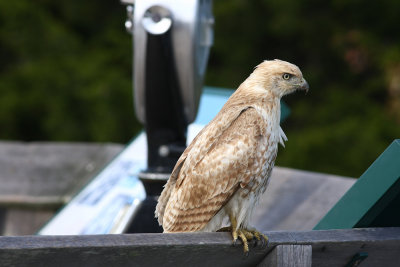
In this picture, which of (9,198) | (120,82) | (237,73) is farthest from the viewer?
(237,73)

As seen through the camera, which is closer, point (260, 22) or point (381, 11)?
point (381, 11)

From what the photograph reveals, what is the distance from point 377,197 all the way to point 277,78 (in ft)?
1.65

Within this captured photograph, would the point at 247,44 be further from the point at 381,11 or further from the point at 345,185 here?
the point at 345,185

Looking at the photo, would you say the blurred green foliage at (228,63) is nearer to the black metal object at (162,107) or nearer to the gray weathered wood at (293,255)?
the black metal object at (162,107)

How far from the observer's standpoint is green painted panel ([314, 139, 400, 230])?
2.00 metres

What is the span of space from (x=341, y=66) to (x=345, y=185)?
4103 millimetres

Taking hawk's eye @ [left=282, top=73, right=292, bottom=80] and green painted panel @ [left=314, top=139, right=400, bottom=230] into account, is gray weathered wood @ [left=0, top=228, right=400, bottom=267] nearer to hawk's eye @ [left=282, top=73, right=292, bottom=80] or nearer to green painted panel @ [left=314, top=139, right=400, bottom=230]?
green painted panel @ [left=314, top=139, right=400, bottom=230]

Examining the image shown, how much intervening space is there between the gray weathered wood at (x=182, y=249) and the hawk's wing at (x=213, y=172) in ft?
0.91

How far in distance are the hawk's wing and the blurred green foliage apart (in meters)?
4.11

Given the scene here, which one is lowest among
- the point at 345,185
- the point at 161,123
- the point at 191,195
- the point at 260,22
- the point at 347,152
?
the point at 347,152

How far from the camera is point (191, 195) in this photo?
7.09 ft

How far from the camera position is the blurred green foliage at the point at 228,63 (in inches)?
263

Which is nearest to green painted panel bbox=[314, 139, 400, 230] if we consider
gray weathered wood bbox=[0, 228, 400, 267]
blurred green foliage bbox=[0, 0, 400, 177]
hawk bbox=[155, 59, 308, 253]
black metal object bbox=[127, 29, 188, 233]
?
gray weathered wood bbox=[0, 228, 400, 267]

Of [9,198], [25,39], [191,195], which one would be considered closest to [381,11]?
[25,39]
